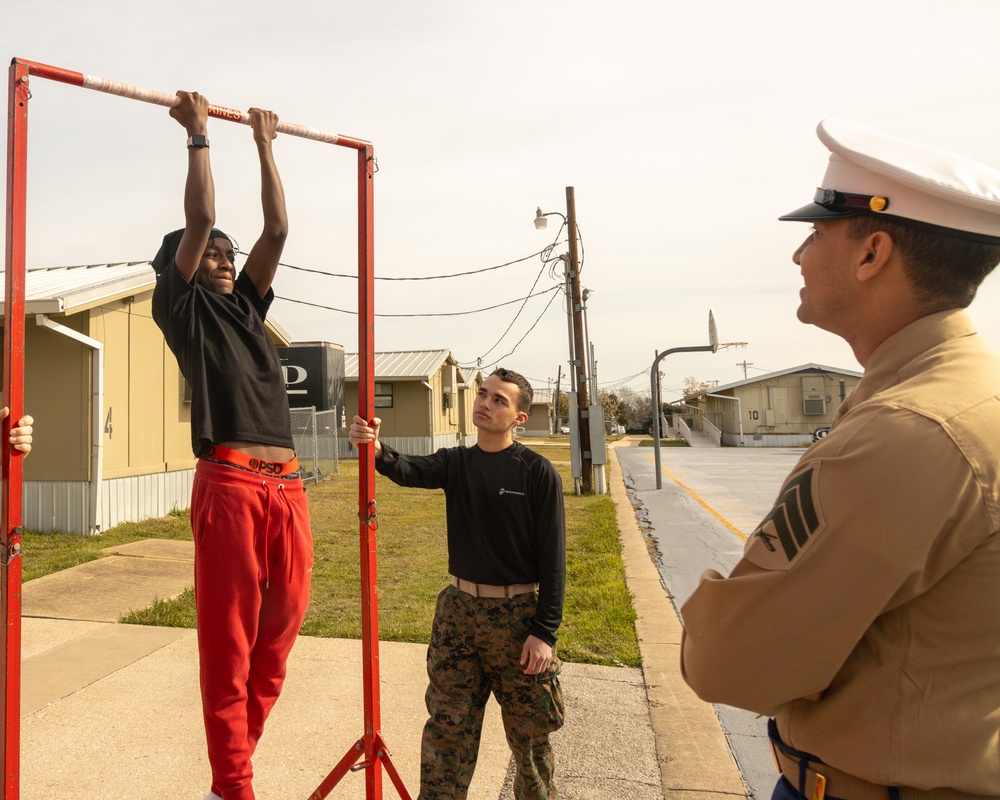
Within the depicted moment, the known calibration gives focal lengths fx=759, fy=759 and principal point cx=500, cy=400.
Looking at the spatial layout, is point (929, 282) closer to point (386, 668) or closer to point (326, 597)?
point (386, 668)

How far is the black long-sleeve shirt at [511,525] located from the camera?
287 centimetres

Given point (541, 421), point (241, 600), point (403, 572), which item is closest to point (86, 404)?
point (403, 572)

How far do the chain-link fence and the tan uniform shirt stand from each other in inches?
572

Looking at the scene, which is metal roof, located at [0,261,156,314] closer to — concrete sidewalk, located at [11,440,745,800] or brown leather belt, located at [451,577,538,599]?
concrete sidewalk, located at [11,440,745,800]

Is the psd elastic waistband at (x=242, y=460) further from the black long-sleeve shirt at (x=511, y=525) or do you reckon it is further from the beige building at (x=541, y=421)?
the beige building at (x=541, y=421)

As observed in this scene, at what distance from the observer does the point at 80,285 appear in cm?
1066

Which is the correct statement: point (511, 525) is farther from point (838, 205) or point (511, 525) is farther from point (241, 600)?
point (838, 205)

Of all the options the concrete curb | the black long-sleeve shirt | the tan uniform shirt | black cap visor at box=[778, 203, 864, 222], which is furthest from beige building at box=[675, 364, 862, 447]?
the tan uniform shirt

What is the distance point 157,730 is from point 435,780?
6.28ft

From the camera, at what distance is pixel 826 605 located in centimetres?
117

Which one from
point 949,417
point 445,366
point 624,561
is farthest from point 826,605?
point 445,366

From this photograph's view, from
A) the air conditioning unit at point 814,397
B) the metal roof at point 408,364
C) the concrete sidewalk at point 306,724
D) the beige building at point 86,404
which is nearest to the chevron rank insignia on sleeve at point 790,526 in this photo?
the concrete sidewalk at point 306,724

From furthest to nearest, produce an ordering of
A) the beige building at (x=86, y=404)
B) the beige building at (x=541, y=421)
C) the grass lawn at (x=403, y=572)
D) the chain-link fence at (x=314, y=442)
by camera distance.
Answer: the beige building at (x=541, y=421), the chain-link fence at (x=314, y=442), the beige building at (x=86, y=404), the grass lawn at (x=403, y=572)

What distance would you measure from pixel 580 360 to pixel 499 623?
13.7 metres
